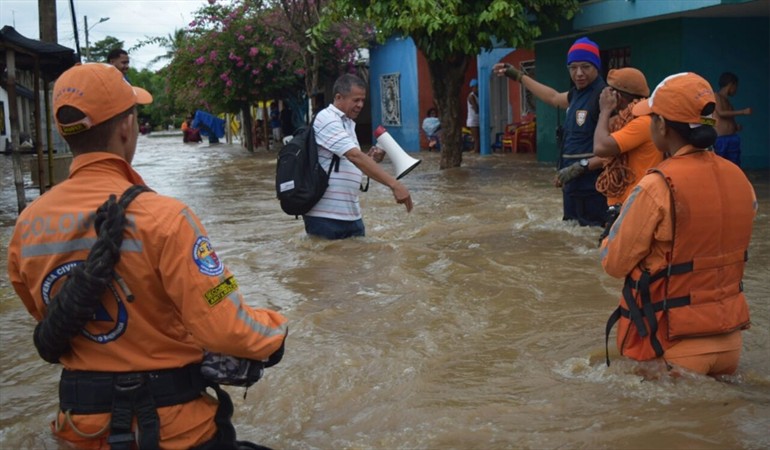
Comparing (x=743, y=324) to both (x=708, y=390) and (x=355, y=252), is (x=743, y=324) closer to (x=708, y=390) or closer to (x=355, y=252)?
(x=708, y=390)

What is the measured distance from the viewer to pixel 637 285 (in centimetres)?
356

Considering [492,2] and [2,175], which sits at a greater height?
[492,2]

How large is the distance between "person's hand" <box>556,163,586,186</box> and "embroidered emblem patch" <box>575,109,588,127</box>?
318mm

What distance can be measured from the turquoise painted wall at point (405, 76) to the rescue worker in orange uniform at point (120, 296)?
67.1ft

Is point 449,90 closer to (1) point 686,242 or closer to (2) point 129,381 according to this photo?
(1) point 686,242

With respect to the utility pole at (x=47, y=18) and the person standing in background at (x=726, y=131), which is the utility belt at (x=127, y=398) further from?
the utility pole at (x=47, y=18)

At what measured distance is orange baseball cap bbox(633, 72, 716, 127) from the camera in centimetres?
348

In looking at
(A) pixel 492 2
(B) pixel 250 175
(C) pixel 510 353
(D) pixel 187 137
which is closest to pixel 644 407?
(C) pixel 510 353

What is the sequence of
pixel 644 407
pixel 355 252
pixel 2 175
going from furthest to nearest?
pixel 2 175 < pixel 355 252 < pixel 644 407

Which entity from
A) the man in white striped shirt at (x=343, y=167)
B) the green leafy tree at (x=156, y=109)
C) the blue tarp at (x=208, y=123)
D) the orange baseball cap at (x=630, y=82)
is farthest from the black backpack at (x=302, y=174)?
the green leafy tree at (x=156, y=109)

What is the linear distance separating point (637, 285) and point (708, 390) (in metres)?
0.62

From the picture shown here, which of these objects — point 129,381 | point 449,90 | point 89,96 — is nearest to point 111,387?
point 129,381

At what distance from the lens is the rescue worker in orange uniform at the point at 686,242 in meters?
3.43

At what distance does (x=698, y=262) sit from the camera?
345 centimetres
